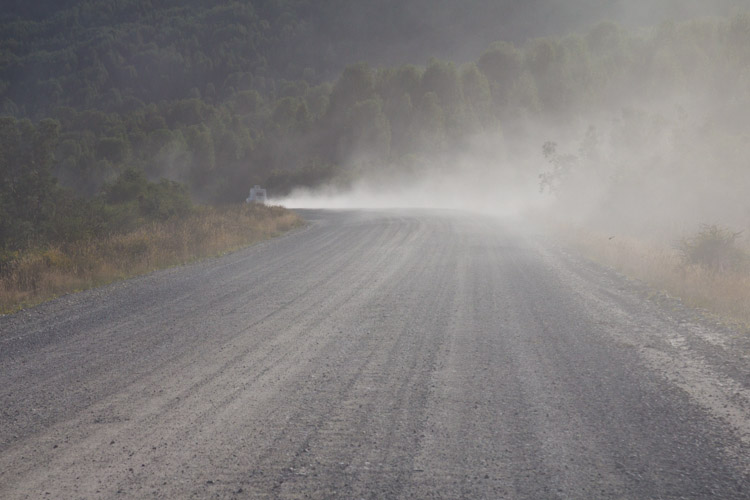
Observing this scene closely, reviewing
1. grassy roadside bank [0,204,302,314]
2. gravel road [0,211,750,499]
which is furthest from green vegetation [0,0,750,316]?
gravel road [0,211,750,499]

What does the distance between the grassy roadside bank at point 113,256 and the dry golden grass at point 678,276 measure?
10.4 m

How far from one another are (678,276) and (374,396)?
25.3 ft

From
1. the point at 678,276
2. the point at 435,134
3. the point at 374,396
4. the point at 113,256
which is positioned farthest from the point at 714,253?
the point at 435,134

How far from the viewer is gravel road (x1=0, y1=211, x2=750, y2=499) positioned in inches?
129

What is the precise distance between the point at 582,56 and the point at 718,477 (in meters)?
94.4

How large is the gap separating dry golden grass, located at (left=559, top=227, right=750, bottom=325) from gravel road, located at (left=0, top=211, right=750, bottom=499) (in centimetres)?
54

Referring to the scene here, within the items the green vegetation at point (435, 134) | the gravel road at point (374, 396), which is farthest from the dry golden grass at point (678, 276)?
the green vegetation at point (435, 134)

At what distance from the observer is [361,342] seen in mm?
6250

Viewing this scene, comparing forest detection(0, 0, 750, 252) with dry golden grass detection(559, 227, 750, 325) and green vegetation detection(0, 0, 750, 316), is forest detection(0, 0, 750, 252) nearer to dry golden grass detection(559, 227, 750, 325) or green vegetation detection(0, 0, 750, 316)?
green vegetation detection(0, 0, 750, 316)

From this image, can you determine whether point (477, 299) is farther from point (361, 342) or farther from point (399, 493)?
point (399, 493)

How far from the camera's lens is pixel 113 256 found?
1255 cm

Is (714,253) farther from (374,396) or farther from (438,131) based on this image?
(438,131)

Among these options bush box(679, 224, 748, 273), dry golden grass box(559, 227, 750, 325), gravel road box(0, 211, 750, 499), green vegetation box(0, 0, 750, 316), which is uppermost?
green vegetation box(0, 0, 750, 316)

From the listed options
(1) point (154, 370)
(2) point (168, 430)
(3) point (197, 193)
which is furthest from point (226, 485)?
(3) point (197, 193)
